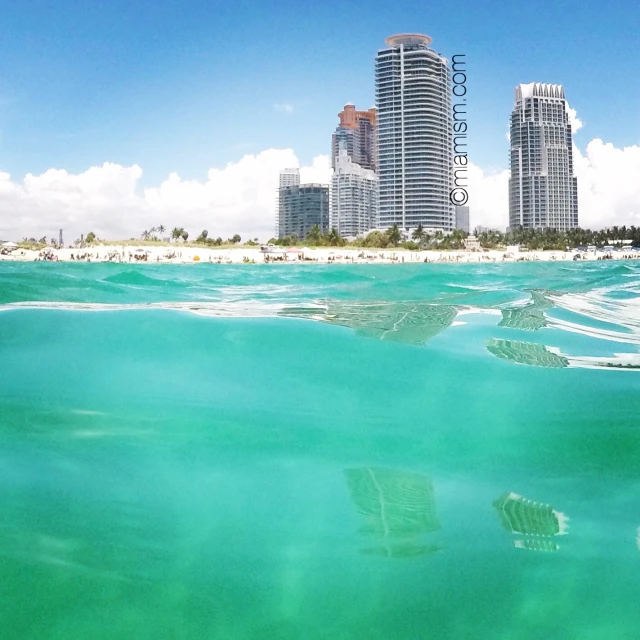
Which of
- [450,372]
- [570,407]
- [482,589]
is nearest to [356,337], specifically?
[450,372]

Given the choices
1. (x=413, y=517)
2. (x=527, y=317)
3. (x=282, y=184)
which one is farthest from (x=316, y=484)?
(x=282, y=184)

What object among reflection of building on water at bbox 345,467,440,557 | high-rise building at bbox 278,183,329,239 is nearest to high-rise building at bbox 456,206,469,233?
high-rise building at bbox 278,183,329,239

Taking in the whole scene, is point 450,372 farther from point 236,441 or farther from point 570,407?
point 236,441

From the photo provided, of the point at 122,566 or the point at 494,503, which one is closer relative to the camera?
the point at 122,566

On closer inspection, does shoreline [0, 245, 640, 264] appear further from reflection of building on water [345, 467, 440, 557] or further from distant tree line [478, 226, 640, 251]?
reflection of building on water [345, 467, 440, 557]

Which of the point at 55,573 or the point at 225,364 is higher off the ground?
the point at 225,364
